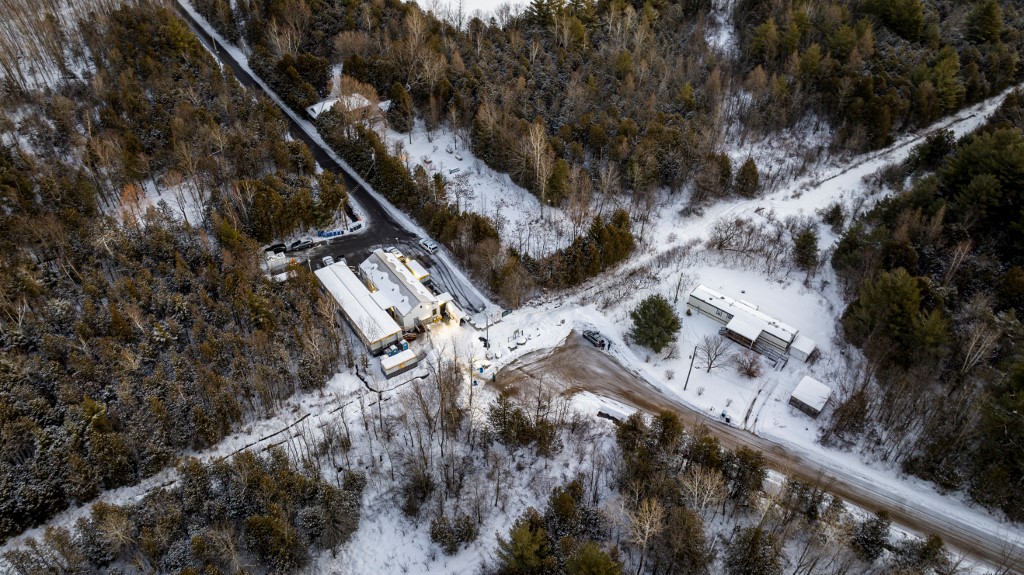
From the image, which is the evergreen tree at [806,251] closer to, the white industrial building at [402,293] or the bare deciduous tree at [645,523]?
the bare deciduous tree at [645,523]

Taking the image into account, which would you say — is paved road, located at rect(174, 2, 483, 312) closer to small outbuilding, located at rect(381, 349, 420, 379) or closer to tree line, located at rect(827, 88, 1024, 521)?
small outbuilding, located at rect(381, 349, 420, 379)

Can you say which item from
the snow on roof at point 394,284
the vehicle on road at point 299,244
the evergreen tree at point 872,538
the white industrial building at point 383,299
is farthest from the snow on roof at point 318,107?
the evergreen tree at point 872,538

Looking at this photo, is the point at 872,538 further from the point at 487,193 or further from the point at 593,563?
the point at 487,193

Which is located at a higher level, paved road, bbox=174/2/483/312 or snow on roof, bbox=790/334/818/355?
paved road, bbox=174/2/483/312

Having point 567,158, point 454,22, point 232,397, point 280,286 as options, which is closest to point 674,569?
point 232,397

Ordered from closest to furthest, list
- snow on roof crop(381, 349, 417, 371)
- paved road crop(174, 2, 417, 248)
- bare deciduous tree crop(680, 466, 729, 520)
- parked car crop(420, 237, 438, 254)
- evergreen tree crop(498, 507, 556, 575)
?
evergreen tree crop(498, 507, 556, 575), bare deciduous tree crop(680, 466, 729, 520), snow on roof crop(381, 349, 417, 371), parked car crop(420, 237, 438, 254), paved road crop(174, 2, 417, 248)

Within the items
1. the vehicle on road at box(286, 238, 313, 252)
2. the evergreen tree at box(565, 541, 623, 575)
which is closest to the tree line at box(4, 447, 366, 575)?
the evergreen tree at box(565, 541, 623, 575)

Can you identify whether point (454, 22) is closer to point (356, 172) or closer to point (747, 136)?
point (356, 172)

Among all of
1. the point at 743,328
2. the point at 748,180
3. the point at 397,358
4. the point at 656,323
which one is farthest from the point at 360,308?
the point at 748,180
